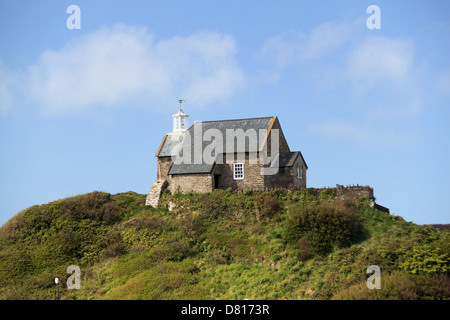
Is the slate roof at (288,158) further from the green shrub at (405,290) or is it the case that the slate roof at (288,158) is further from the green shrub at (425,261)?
the green shrub at (405,290)

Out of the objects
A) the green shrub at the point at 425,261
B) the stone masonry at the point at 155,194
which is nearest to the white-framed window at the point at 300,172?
the stone masonry at the point at 155,194

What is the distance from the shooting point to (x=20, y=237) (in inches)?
1385

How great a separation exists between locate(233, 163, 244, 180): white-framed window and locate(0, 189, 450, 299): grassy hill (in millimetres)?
2359

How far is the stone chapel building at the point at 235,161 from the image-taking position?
37.3 m

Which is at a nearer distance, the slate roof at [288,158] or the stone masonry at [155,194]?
the slate roof at [288,158]

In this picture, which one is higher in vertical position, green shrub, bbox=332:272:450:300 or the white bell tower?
the white bell tower

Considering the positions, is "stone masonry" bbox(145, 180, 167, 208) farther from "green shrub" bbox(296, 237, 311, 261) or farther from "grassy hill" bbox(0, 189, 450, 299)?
"green shrub" bbox(296, 237, 311, 261)

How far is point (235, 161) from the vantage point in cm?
3800

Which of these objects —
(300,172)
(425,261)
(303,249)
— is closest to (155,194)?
(300,172)

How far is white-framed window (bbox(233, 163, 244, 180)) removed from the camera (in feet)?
124

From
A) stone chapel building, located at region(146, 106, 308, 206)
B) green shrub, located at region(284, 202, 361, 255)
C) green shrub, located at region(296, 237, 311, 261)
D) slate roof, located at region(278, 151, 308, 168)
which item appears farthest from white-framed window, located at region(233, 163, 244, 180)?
green shrub, located at region(296, 237, 311, 261)
